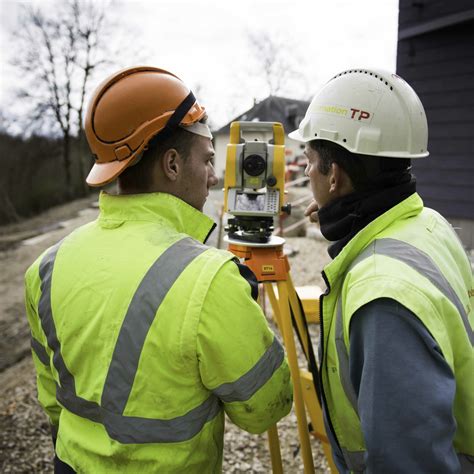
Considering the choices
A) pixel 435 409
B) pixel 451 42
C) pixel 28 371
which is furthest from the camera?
pixel 451 42

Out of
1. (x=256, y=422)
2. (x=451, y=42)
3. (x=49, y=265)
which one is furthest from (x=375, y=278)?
(x=451, y=42)

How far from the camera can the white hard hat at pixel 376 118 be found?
4.20 feet

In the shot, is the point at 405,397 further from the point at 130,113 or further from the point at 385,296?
the point at 130,113

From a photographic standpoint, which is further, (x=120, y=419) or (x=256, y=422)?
(x=256, y=422)

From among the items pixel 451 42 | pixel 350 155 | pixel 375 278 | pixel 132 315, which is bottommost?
pixel 132 315

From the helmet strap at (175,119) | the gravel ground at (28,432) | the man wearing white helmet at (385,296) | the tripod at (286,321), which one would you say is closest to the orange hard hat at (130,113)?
the helmet strap at (175,119)

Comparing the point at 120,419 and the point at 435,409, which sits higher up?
the point at 435,409

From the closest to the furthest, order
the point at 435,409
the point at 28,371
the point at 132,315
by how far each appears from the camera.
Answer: the point at 435,409 → the point at 132,315 → the point at 28,371

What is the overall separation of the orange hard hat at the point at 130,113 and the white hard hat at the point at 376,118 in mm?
458

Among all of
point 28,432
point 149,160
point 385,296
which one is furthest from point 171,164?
point 28,432

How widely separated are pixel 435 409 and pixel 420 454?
0.11 meters

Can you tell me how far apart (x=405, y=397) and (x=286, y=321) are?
106 centimetres

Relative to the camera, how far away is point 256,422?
1.25 m

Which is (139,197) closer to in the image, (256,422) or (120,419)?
(120,419)
